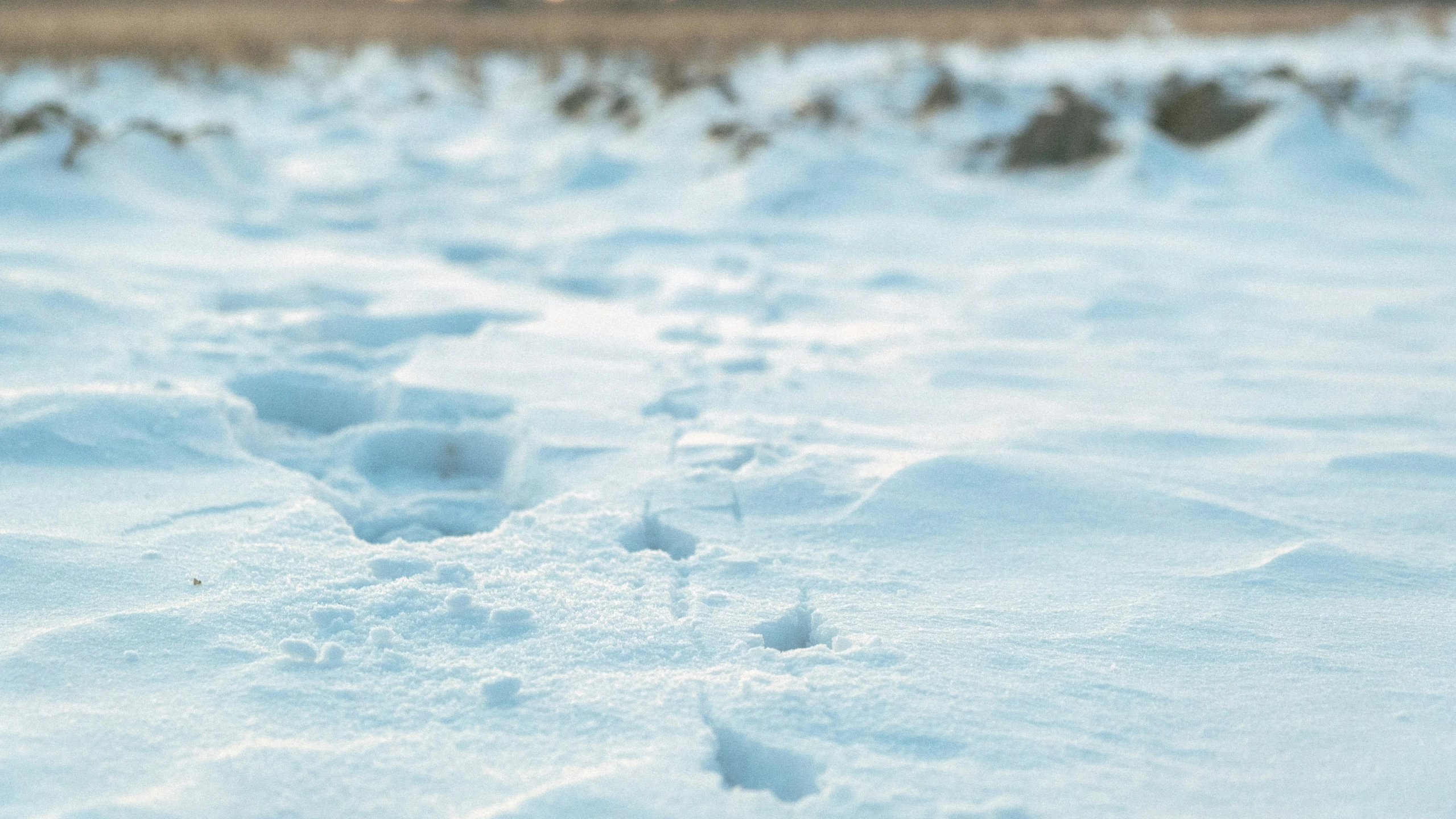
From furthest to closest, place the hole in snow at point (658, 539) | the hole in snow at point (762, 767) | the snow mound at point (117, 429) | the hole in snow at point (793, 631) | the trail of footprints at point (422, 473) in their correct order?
the snow mound at point (117, 429) → the hole in snow at point (658, 539) → the hole in snow at point (793, 631) → the trail of footprints at point (422, 473) → the hole in snow at point (762, 767)

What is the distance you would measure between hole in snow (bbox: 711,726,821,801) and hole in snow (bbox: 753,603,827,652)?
23 centimetres

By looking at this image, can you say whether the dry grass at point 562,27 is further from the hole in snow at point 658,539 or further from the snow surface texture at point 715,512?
the hole in snow at point 658,539

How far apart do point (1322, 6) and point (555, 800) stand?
60.8 feet

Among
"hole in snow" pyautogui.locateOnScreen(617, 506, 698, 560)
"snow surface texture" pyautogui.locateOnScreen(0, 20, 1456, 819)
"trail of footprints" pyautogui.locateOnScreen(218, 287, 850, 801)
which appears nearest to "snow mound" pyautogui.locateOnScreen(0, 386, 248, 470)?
"snow surface texture" pyautogui.locateOnScreen(0, 20, 1456, 819)

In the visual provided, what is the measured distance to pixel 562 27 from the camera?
13.3 meters

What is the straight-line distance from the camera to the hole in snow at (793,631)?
1.49m

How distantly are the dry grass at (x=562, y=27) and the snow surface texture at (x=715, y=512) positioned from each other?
684 centimetres

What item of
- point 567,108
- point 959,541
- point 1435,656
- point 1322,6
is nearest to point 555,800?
point 959,541

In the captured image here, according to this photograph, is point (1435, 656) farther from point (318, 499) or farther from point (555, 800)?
point (318, 499)

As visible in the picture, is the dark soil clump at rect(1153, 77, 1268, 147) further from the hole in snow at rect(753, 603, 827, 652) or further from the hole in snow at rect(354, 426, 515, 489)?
the hole in snow at rect(753, 603, 827, 652)

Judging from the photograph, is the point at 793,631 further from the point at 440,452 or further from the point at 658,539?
the point at 440,452

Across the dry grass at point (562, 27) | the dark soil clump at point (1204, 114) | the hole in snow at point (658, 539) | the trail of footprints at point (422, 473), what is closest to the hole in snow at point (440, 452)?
the trail of footprints at point (422, 473)

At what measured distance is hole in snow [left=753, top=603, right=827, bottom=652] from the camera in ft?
4.88

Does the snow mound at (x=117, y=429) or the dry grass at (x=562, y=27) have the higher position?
the dry grass at (x=562, y=27)
